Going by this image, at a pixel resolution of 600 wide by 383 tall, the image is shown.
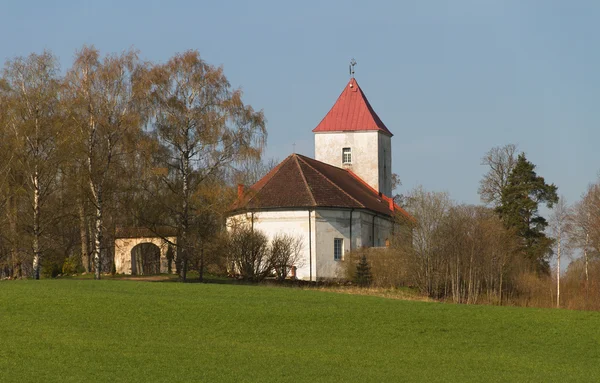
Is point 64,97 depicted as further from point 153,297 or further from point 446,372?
point 446,372

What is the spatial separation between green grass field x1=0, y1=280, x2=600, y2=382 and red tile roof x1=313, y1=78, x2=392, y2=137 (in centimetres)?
3579

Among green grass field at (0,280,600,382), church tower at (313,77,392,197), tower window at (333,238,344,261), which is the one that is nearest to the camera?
green grass field at (0,280,600,382)

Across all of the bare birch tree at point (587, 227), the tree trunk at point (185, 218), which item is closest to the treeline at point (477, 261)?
the bare birch tree at point (587, 227)

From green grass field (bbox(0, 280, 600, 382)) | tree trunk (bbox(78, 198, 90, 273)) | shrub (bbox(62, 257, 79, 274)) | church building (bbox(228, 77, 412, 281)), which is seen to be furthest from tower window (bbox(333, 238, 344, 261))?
green grass field (bbox(0, 280, 600, 382))

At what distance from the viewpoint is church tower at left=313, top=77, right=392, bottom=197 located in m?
69.5

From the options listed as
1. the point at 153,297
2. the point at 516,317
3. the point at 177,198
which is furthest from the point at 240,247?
the point at 516,317

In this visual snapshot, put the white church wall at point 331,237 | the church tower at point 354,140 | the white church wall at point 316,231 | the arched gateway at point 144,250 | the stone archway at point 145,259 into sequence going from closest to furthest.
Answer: the arched gateway at point 144,250 → the white church wall at point 316,231 → the white church wall at point 331,237 → the stone archway at point 145,259 → the church tower at point 354,140

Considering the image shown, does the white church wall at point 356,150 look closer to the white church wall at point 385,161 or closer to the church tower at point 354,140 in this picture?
the church tower at point 354,140

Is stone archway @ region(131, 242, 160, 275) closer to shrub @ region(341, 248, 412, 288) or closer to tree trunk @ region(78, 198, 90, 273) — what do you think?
tree trunk @ region(78, 198, 90, 273)

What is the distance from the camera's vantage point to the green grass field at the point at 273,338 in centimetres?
1980

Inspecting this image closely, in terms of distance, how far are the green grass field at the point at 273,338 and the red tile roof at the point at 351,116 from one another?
35792 millimetres

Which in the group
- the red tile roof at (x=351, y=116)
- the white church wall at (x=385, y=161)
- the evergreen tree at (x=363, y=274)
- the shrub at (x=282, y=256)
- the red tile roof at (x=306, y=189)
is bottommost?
the evergreen tree at (x=363, y=274)

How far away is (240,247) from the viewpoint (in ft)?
156

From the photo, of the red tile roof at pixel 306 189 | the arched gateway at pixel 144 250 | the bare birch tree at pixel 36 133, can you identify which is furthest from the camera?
the red tile roof at pixel 306 189
